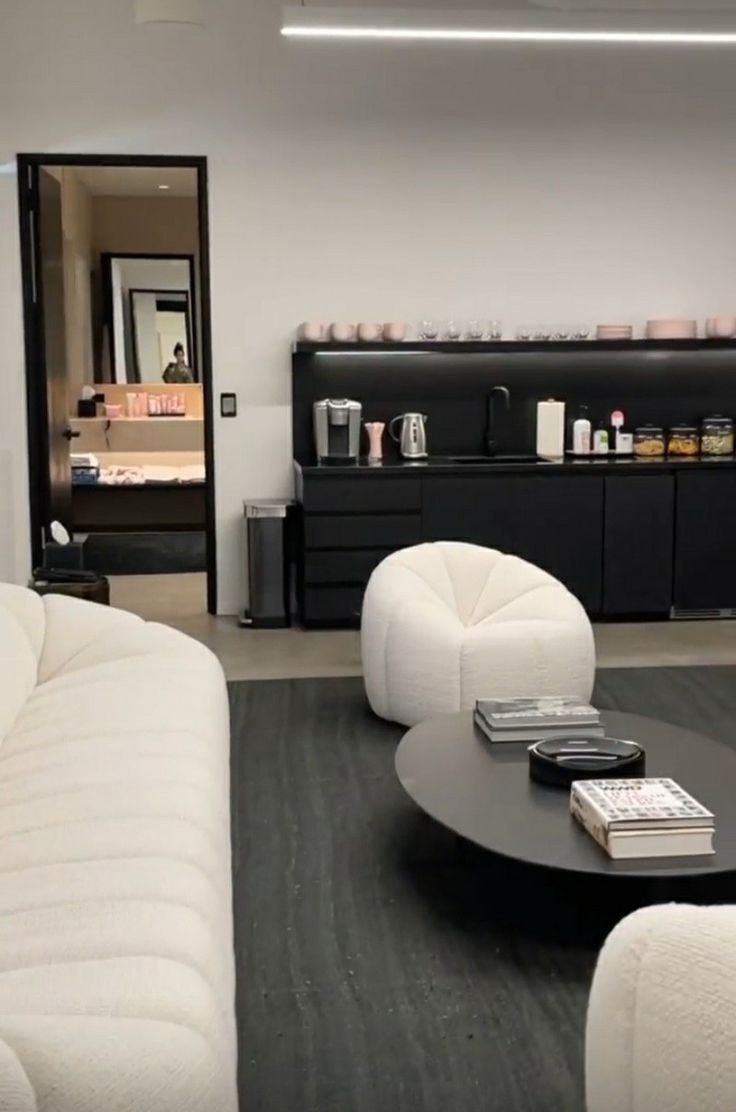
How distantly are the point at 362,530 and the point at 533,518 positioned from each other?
3.08 feet

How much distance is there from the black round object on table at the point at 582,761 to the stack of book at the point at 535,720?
0.19 meters

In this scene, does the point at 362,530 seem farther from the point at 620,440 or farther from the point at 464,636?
the point at 464,636

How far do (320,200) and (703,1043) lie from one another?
20.1 feet

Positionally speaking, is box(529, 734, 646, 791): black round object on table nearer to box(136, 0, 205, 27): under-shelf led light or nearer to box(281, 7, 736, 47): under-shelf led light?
box(281, 7, 736, 47): under-shelf led light

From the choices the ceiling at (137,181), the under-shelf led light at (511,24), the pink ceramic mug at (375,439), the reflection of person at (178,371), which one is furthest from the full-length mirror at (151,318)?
the under-shelf led light at (511,24)

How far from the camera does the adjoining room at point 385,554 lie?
2.73 metres

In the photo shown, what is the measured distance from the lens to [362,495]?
695 centimetres

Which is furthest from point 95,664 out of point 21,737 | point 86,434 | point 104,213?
point 104,213

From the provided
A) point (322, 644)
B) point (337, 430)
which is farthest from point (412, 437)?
point (322, 644)

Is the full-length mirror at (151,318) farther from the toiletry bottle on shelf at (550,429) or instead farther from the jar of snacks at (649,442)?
the jar of snacks at (649,442)

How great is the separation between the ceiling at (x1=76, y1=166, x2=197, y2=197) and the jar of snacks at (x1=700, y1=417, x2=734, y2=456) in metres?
4.76

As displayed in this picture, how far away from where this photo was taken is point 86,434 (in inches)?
425

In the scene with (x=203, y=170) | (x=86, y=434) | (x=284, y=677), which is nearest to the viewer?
(x=284, y=677)

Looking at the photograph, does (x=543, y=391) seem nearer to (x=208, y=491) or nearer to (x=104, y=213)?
(x=208, y=491)
